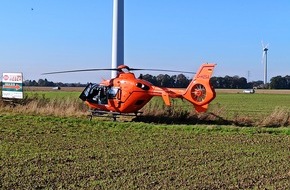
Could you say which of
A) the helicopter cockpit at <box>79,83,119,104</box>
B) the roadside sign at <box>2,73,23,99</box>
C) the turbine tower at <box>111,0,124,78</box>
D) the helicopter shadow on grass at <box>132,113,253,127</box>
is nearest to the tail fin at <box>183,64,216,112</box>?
the helicopter shadow on grass at <box>132,113,253,127</box>

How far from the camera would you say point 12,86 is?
3002 cm

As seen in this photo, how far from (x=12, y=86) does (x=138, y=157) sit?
20.9 m

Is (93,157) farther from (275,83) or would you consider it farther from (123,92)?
(275,83)

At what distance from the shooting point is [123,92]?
74.2 feet

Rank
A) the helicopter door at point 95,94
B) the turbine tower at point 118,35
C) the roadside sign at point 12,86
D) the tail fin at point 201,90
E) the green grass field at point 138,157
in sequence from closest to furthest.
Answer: the green grass field at point 138,157
the tail fin at point 201,90
the helicopter door at point 95,94
the turbine tower at point 118,35
the roadside sign at point 12,86

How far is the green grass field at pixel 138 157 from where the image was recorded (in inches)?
326

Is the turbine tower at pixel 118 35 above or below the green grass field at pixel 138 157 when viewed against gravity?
above

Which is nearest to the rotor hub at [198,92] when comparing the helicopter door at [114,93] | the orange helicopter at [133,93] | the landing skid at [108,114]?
the orange helicopter at [133,93]

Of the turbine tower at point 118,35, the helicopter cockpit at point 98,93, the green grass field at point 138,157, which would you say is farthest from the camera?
the turbine tower at point 118,35

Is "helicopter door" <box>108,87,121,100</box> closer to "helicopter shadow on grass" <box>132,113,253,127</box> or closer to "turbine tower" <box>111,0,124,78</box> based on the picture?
"helicopter shadow on grass" <box>132,113,253,127</box>

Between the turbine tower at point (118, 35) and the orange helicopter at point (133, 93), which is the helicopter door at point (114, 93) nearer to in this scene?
the orange helicopter at point (133, 93)

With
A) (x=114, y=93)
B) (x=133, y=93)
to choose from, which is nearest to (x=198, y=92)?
(x=133, y=93)

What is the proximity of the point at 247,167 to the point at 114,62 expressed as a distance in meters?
18.6

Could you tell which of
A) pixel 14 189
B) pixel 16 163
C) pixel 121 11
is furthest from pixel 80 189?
pixel 121 11
